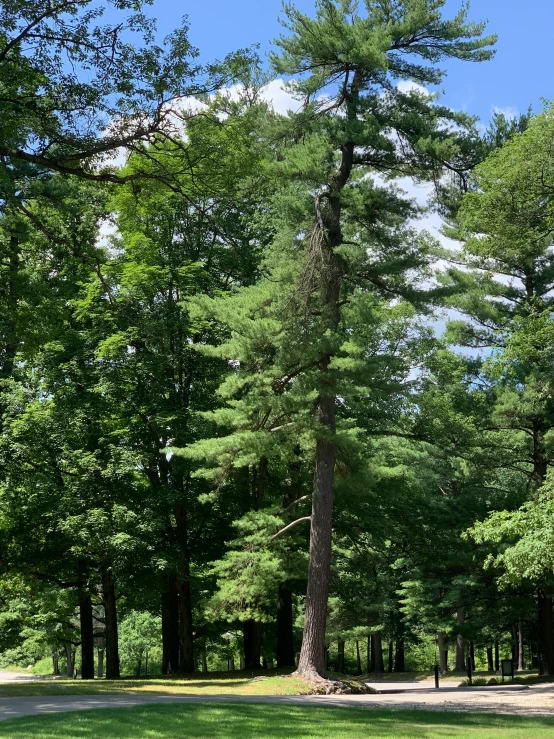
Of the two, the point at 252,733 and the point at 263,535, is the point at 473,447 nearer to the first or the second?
the point at 263,535

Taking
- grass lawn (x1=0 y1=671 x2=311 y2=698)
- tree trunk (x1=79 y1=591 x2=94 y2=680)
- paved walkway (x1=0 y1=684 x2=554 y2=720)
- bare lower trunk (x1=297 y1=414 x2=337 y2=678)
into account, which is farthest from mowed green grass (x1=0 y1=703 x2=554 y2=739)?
tree trunk (x1=79 y1=591 x2=94 y2=680)

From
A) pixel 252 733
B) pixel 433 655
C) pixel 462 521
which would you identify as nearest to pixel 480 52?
pixel 462 521

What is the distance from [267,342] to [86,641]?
50.3ft

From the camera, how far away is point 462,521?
86.5 feet

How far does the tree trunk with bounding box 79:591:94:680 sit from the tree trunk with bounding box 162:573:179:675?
271cm

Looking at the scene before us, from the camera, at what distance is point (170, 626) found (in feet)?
88.4

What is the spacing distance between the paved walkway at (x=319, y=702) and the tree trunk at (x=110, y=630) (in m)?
10.9

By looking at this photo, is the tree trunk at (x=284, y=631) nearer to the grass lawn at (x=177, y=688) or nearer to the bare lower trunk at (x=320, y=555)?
the grass lawn at (x=177, y=688)

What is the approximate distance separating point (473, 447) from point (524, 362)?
3176 millimetres

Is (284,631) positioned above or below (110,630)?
below

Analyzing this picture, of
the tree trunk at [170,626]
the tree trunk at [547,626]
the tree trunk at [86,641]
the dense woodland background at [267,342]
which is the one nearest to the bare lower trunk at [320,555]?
the dense woodland background at [267,342]

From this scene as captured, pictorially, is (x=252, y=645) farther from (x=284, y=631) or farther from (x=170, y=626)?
(x=170, y=626)

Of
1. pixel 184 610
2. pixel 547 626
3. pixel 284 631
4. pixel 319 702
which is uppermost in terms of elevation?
pixel 184 610

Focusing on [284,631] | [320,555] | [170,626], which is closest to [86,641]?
[170,626]
